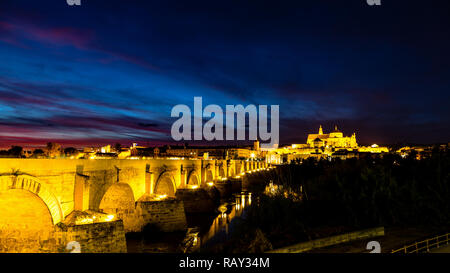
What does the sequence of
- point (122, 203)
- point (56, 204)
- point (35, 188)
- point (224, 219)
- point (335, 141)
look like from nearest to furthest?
1. point (35, 188)
2. point (56, 204)
3. point (122, 203)
4. point (224, 219)
5. point (335, 141)

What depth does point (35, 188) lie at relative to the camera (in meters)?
10.8

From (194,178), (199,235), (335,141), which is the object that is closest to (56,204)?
(199,235)

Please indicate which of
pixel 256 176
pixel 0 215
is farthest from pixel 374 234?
pixel 256 176

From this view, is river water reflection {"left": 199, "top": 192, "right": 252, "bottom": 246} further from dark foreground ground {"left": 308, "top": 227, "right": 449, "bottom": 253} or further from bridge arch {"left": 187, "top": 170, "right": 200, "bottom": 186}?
dark foreground ground {"left": 308, "top": 227, "right": 449, "bottom": 253}

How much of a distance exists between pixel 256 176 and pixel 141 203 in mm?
45208

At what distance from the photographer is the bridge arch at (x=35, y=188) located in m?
9.93

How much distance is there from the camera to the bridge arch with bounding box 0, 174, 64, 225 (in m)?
9.93

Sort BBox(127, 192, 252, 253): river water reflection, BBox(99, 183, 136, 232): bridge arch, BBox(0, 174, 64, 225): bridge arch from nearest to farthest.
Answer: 1. BBox(0, 174, 64, 225): bridge arch
2. BBox(127, 192, 252, 253): river water reflection
3. BBox(99, 183, 136, 232): bridge arch

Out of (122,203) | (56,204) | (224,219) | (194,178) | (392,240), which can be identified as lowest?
(224,219)

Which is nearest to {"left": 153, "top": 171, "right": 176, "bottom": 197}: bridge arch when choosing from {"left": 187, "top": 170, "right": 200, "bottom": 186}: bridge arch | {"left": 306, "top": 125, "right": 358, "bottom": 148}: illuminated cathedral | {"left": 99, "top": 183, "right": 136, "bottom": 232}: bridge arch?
{"left": 99, "top": 183, "right": 136, "bottom": 232}: bridge arch

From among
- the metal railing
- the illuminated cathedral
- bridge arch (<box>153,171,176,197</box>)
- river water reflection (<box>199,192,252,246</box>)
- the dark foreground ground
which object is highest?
the illuminated cathedral

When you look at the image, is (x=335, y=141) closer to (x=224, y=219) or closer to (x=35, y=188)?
(x=224, y=219)

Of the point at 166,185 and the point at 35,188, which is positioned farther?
the point at 166,185

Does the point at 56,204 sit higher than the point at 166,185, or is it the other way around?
the point at 56,204
